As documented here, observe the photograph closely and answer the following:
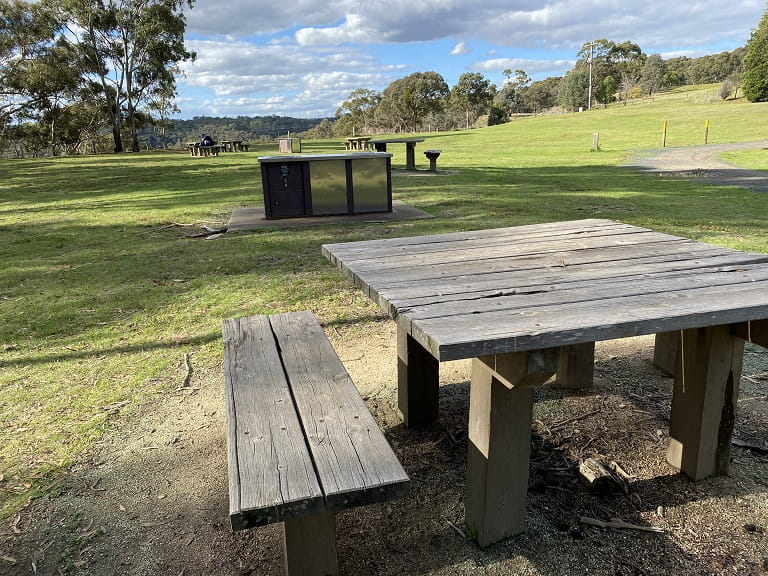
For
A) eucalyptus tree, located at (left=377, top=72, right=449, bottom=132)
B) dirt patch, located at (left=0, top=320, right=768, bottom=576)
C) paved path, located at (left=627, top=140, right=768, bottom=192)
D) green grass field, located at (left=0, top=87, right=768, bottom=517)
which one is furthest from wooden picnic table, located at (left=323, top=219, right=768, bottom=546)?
eucalyptus tree, located at (left=377, top=72, right=449, bottom=132)

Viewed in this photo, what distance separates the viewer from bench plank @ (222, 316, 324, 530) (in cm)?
155

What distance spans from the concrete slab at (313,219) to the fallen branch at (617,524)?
7.08 meters

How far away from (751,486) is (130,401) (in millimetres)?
3217

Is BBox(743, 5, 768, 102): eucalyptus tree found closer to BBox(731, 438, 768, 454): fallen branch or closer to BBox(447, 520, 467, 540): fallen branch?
BBox(731, 438, 768, 454): fallen branch

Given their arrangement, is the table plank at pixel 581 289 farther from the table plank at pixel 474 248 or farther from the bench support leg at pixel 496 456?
the table plank at pixel 474 248

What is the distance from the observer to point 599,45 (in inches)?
3187

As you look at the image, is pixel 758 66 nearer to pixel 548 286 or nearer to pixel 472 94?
pixel 472 94

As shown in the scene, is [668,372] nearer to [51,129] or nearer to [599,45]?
[51,129]

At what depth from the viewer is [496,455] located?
6.76 feet

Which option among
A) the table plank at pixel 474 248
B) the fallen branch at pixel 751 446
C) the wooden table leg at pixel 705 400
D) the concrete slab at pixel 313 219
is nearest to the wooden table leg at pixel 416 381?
the table plank at pixel 474 248

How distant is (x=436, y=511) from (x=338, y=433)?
739 millimetres

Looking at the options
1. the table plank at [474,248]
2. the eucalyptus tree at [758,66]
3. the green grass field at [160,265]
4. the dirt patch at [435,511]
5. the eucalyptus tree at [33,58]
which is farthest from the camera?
the eucalyptus tree at [758,66]

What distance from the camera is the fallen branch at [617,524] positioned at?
Answer: 2227mm

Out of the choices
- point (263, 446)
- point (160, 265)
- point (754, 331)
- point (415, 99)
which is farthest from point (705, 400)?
point (415, 99)
